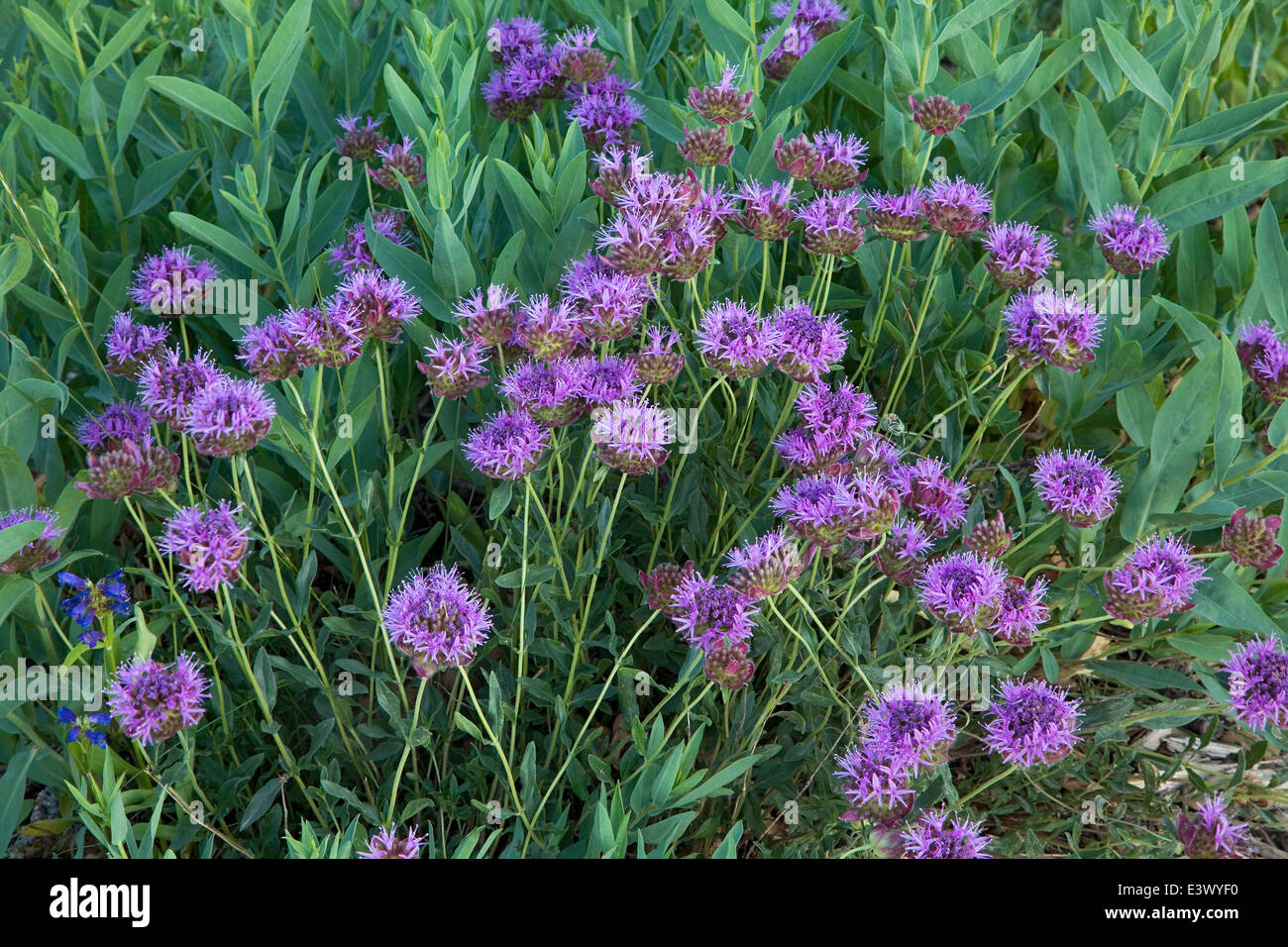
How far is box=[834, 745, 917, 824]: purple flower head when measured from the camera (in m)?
1.39

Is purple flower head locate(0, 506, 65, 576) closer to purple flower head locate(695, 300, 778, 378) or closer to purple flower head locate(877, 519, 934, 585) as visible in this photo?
purple flower head locate(695, 300, 778, 378)

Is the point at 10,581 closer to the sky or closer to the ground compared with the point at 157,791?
closer to the sky

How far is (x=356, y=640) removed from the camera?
1819 millimetres

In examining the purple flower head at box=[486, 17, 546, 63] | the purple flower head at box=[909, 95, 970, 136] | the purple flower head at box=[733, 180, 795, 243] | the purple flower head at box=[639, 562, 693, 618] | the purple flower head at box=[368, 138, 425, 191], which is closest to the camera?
the purple flower head at box=[639, 562, 693, 618]

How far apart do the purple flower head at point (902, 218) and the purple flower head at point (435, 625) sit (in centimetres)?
80

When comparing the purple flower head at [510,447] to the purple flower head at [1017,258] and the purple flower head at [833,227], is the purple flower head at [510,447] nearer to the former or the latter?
the purple flower head at [833,227]

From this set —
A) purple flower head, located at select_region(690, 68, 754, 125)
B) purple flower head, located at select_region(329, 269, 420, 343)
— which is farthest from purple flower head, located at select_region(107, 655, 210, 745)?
purple flower head, located at select_region(690, 68, 754, 125)

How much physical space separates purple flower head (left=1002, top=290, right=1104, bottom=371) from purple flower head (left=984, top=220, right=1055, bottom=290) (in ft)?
0.13

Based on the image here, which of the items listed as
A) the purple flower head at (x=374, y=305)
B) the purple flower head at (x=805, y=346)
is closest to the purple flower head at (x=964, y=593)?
the purple flower head at (x=805, y=346)

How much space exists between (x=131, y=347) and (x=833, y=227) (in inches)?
40.2
